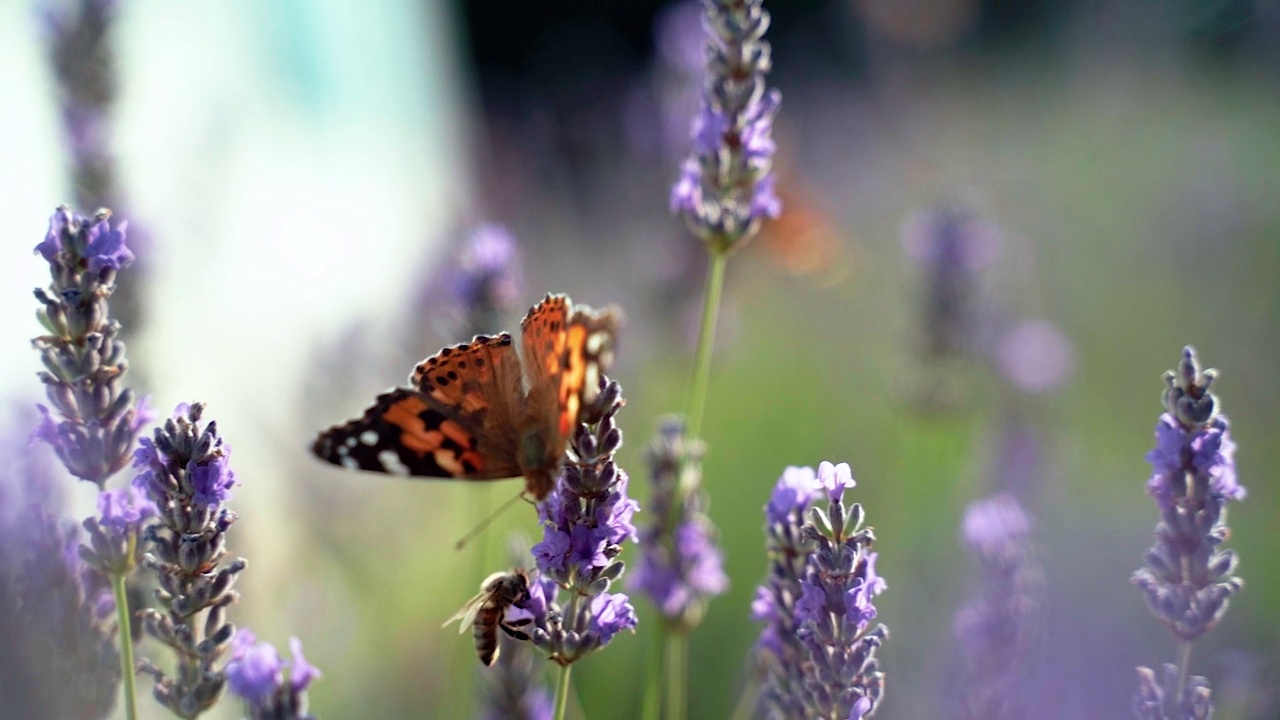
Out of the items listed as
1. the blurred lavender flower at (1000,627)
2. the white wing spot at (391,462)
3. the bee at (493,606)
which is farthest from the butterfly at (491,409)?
the blurred lavender flower at (1000,627)

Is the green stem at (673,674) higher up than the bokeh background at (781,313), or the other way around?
the bokeh background at (781,313)

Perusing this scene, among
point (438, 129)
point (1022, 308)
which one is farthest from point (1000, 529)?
point (438, 129)

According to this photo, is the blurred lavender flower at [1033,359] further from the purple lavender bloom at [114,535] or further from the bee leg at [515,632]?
the purple lavender bloom at [114,535]

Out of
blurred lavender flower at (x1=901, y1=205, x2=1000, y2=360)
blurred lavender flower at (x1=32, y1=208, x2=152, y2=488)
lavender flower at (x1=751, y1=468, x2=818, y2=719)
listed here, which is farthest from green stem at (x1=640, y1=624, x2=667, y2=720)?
blurred lavender flower at (x1=901, y1=205, x2=1000, y2=360)

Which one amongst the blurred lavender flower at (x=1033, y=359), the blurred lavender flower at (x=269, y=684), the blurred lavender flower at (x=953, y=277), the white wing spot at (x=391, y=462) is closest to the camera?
the blurred lavender flower at (x=269, y=684)

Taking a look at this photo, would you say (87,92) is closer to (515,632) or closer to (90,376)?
(90,376)

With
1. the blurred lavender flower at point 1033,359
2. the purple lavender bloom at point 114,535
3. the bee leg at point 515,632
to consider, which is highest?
the blurred lavender flower at point 1033,359

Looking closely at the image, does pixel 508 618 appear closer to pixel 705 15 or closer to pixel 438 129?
pixel 705 15
